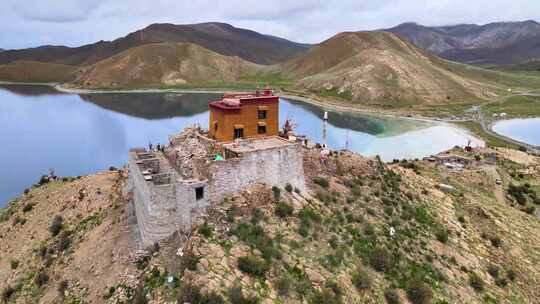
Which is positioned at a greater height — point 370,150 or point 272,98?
point 272,98

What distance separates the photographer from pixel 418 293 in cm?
1873

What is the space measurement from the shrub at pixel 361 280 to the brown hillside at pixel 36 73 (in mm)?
177519

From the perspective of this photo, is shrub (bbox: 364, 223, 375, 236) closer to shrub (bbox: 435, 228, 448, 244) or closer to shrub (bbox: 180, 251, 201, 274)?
shrub (bbox: 435, 228, 448, 244)

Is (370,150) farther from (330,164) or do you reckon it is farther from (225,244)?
(225,244)

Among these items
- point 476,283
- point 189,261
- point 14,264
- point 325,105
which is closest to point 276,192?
point 189,261

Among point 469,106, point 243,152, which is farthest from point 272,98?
point 469,106

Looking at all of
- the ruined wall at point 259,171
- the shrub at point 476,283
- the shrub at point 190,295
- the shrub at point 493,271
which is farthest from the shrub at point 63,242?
the shrub at point 493,271

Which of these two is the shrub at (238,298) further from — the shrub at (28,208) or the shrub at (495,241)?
the shrub at (28,208)

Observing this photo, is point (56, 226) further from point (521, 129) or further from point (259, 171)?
point (521, 129)

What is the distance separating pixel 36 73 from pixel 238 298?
7654 inches

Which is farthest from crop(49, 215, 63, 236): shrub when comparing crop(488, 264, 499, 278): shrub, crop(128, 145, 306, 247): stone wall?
crop(488, 264, 499, 278): shrub

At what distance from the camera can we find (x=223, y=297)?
14.5 metres

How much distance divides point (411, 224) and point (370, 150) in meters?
39.0

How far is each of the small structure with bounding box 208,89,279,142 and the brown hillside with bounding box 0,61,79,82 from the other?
169092 millimetres
